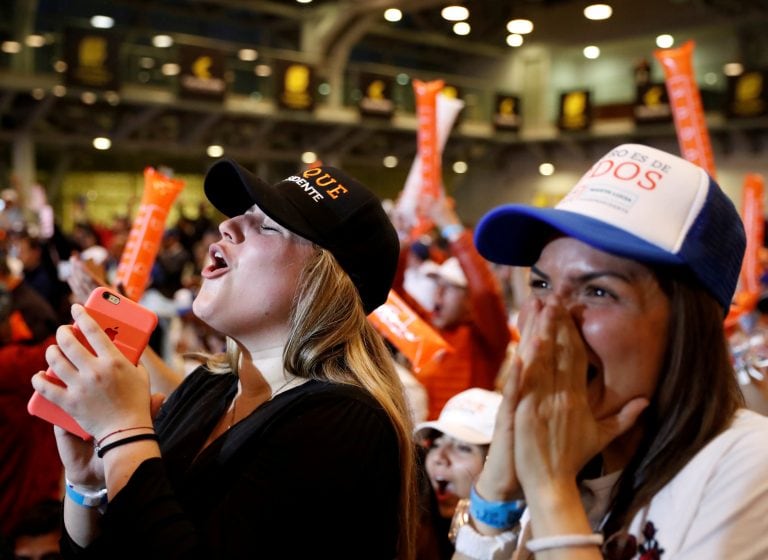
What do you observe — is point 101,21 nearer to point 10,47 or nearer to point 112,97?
point 112,97

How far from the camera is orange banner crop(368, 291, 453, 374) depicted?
309 centimetres

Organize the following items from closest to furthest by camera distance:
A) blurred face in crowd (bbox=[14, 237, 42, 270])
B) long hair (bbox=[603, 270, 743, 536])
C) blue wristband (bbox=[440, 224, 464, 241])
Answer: long hair (bbox=[603, 270, 743, 536]) < blue wristband (bbox=[440, 224, 464, 241]) < blurred face in crowd (bbox=[14, 237, 42, 270])

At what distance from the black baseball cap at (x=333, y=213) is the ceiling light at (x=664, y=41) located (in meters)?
18.9

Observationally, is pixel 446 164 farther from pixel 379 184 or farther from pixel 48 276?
pixel 48 276

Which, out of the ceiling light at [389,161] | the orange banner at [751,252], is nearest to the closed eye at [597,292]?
the orange banner at [751,252]

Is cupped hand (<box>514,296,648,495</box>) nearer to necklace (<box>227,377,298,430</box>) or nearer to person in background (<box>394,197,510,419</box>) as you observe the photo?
necklace (<box>227,377,298,430</box>)

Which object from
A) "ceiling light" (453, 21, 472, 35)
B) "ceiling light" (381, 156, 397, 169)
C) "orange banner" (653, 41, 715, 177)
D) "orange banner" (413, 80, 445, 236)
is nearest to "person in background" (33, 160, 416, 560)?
"orange banner" (653, 41, 715, 177)

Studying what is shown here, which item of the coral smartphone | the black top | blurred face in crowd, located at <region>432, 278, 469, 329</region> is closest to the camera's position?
the black top

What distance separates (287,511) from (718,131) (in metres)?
18.2

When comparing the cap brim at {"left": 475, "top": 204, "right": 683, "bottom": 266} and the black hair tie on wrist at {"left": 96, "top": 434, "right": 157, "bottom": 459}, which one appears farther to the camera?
the black hair tie on wrist at {"left": 96, "top": 434, "right": 157, "bottom": 459}

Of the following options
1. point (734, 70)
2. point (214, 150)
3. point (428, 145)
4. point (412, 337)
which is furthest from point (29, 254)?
point (734, 70)

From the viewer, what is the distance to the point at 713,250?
1.06 m

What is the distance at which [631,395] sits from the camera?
3.37ft

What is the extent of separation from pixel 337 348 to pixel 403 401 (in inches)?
6.2
